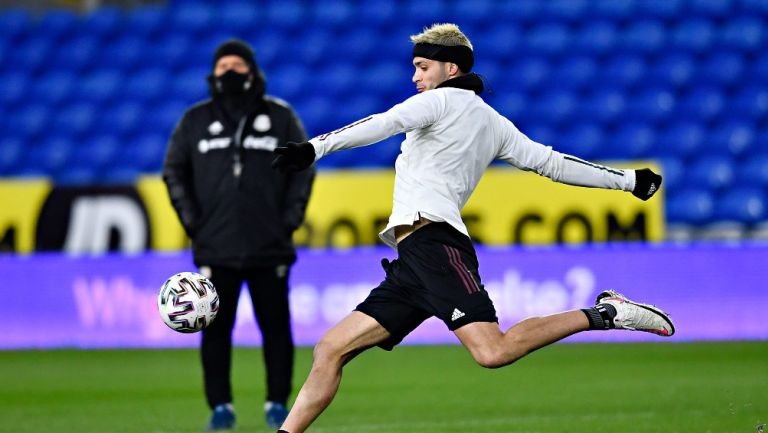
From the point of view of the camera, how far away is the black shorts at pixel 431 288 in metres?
5.57

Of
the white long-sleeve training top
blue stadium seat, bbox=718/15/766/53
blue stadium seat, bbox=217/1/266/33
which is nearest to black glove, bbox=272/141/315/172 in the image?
the white long-sleeve training top

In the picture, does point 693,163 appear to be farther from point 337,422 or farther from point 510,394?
point 337,422

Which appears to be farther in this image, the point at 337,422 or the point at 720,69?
the point at 720,69

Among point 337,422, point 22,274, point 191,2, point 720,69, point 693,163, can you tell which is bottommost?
point 337,422

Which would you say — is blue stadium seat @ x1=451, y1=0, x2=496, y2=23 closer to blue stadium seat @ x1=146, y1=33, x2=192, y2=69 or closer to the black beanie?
blue stadium seat @ x1=146, y1=33, x2=192, y2=69

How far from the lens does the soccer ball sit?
6293mm

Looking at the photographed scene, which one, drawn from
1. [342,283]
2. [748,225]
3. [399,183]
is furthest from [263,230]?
[748,225]

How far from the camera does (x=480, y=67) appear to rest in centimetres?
1650

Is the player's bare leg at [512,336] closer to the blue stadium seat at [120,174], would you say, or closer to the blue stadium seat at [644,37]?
the blue stadium seat at [120,174]

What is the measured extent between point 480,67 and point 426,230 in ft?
36.1

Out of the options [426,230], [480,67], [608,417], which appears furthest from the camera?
[480,67]

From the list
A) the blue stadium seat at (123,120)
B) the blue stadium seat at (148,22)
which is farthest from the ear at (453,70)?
the blue stadium seat at (148,22)

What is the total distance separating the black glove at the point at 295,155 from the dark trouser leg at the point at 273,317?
262 cm

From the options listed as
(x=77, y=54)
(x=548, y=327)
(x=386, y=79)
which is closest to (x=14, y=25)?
(x=77, y=54)
